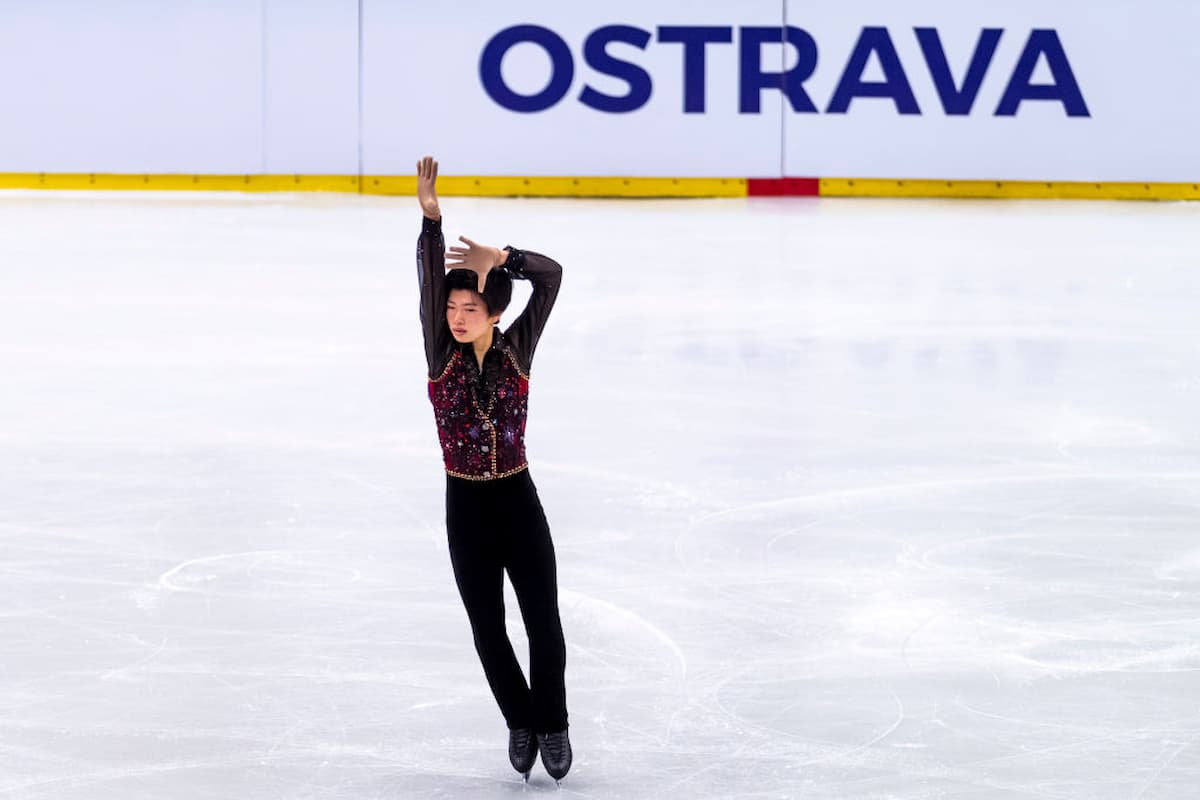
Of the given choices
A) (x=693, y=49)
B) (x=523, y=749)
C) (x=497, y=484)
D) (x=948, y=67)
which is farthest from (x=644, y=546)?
(x=948, y=67)

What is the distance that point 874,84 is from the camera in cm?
1404

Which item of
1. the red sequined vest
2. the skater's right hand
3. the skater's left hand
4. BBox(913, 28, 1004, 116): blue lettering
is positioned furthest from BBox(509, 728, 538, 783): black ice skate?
BBox(913, 28, 1004, 116): blue lettering

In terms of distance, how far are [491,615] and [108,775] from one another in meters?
0.63

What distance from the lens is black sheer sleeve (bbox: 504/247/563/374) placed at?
2.57 m

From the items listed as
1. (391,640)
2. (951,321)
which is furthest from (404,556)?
(951,321)

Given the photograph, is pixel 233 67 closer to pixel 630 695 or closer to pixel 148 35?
pixel 148 35

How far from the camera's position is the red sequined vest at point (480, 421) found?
2.54 metres

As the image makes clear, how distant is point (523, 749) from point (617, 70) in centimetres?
1195

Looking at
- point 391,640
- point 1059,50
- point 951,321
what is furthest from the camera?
point 1059,50

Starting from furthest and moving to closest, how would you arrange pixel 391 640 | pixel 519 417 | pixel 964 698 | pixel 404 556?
pixel 404 556, pixel 391 640, pixel 964 698, pixel 519 417

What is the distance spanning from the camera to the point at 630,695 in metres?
3.07

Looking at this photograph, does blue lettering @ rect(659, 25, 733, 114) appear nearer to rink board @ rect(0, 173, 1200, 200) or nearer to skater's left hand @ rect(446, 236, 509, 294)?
rink board @ rect(0, 173, 1200, 200)

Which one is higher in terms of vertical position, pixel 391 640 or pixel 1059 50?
pixel 1059 50

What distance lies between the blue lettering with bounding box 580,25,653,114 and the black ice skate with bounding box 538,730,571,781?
1189cm
